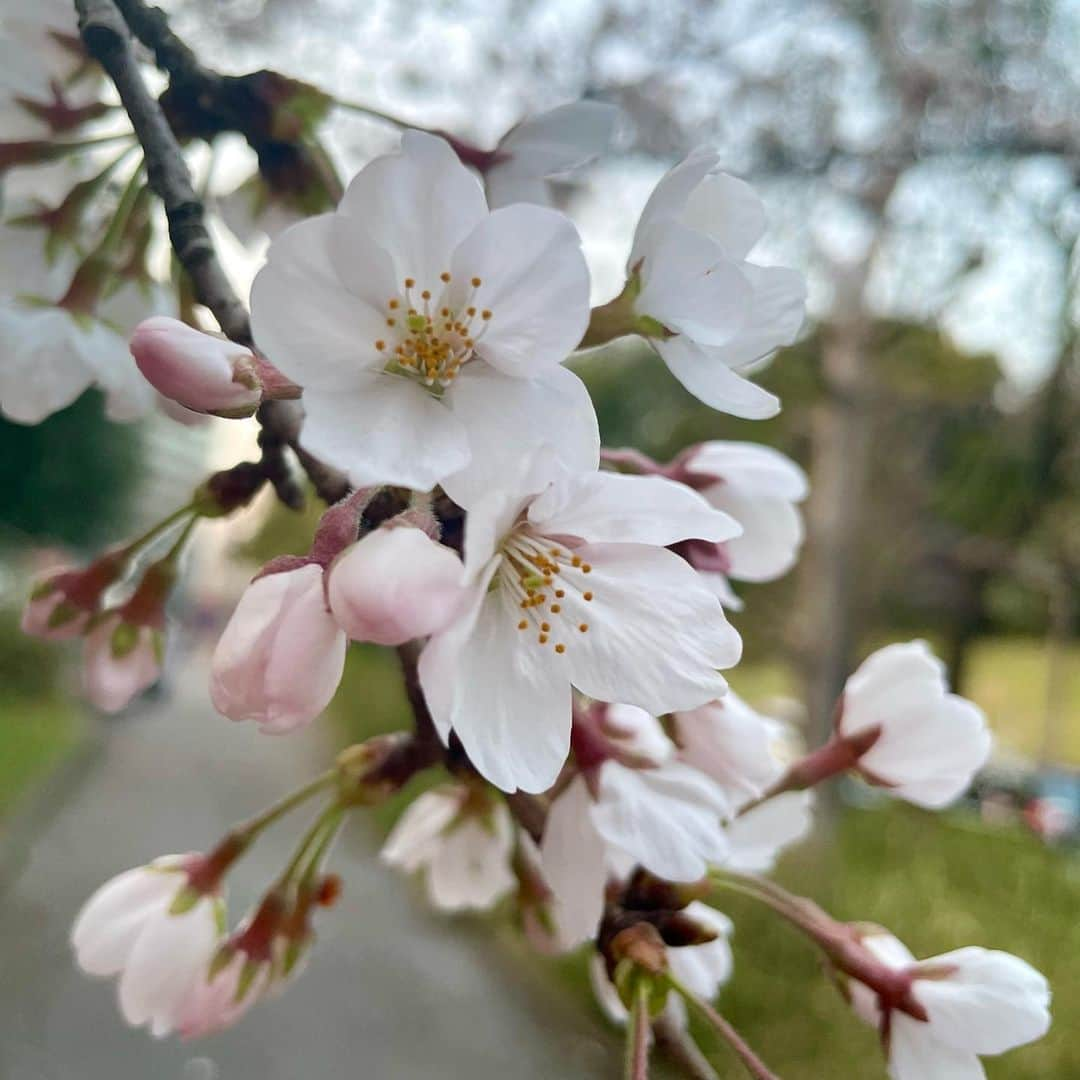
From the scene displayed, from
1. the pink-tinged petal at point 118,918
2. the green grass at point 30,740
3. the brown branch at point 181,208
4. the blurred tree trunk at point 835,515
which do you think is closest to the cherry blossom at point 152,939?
the pink-tinged petal at point 118,918

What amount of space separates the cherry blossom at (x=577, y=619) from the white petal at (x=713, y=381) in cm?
4

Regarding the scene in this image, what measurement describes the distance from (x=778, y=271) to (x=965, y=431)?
372 centimetres

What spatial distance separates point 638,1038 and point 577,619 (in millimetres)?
133

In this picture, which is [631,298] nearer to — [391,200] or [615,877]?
[391,200]

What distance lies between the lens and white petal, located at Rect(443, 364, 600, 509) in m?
0.25

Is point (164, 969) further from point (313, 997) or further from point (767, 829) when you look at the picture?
point (313, 997)

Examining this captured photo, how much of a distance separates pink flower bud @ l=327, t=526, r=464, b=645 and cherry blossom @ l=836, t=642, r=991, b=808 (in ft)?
0.80

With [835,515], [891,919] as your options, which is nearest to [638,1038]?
[891,919]

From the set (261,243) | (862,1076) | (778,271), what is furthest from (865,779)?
(862,1076)

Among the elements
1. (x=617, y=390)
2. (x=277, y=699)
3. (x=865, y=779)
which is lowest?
(x=617, y=390)

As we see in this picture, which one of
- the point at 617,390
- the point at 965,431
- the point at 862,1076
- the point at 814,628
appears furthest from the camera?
the point at 965,431

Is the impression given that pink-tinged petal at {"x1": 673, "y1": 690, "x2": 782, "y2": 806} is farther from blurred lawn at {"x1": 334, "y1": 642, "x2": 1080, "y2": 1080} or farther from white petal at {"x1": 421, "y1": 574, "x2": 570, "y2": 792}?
blurred lawn at {"x1": 334, "y1": 642, "x2": 1080, "y2": 1080}

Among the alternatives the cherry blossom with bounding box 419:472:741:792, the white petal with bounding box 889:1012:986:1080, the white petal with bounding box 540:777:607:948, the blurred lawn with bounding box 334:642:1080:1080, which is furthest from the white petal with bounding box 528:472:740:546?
the blurred lawn with bounding box 334:642:1080:1080

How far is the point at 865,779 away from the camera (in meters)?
0.40
